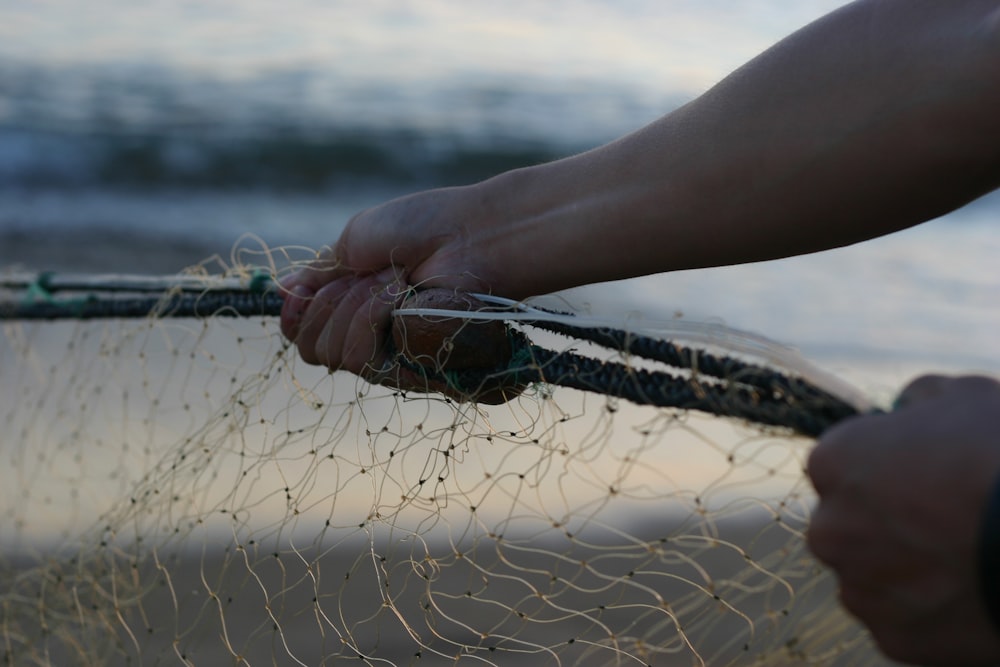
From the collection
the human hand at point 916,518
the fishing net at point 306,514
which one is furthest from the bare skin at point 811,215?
the fishing net at point 306,514

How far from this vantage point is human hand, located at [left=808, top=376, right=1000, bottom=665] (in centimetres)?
101

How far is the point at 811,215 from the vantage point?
1714mm

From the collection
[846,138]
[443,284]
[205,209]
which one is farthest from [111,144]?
[846,138]

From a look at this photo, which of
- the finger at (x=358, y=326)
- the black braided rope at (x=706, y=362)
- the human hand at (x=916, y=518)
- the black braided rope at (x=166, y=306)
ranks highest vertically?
the black braided rope at (x=166, y=306)

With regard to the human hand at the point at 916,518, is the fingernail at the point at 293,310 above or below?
above

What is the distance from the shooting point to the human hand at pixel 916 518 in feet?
3.30

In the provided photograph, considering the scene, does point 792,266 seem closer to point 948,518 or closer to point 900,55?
point 900,55

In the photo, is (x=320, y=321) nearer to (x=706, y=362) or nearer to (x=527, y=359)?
(x=527, y=359)

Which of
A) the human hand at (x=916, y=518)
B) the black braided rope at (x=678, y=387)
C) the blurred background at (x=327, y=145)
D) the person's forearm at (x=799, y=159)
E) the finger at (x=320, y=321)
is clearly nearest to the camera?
the human hand at (x=916, y=518)

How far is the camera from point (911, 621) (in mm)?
1064

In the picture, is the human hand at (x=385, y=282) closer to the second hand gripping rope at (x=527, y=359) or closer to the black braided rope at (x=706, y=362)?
the second hand gripping rope at (x=527, y=359)

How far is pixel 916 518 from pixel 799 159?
2.66 ft

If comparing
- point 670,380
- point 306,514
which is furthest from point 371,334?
point 306,514

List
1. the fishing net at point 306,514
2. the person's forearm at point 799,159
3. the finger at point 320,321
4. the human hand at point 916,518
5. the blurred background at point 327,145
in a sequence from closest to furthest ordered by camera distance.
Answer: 1. the human hand at point 916,518
2. the person's forearm at point 799,159
3. the finger at point 320,321
4. the fishing net at point 306,514
5. the blurred background at point 327,145
